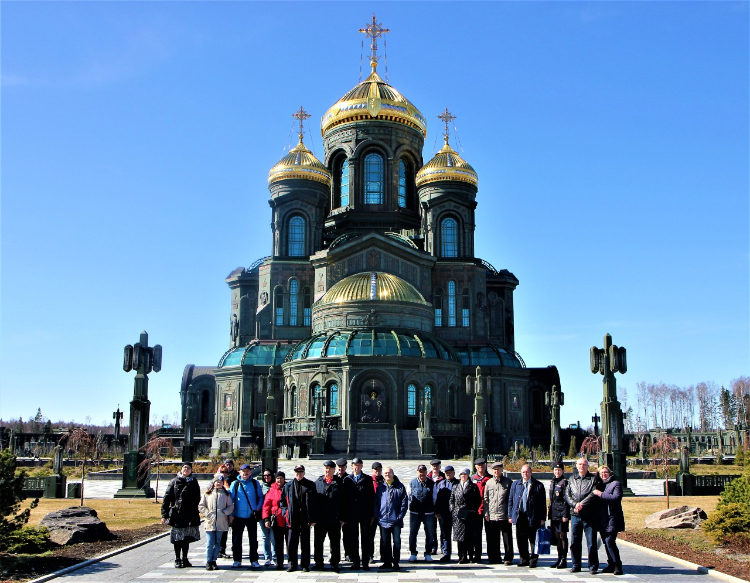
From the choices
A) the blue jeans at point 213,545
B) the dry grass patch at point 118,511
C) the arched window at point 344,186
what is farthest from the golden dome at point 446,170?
the blue jeans at point 213,545

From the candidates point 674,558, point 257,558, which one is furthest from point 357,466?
point 674,558

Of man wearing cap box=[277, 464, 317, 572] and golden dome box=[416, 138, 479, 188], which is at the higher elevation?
golden dome box=[416, 138, 479, 188]

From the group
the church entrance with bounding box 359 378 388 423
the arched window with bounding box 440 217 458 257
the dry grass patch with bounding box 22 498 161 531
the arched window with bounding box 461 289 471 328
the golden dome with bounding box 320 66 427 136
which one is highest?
the golden dome with bounding box 320 66 427 136

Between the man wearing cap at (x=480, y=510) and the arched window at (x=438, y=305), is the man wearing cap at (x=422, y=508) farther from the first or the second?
the arched window at (x=438, y=305)

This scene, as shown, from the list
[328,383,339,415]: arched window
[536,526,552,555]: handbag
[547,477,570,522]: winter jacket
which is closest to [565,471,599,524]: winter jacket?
[547,477,570,522]: winter jacket

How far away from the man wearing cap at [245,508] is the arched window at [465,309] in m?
49.7

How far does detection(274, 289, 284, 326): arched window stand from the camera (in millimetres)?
63812

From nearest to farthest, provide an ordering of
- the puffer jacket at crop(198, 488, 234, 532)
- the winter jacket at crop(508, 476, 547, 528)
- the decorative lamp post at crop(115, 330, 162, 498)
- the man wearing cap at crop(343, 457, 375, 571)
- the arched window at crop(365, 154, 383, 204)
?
the man wearing cap at crop(343, 457, 375, 571) < the puffer jacket at crop(198, 488, 234, 532) < the winter jacket at crop(508, 476, 547, 528) < the decorative lamp post at crop(115, 330, 162, 498) < the arched window at crop(365, 154, 383, 204)

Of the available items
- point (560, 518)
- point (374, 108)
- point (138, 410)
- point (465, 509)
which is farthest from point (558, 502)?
point (374, 108)

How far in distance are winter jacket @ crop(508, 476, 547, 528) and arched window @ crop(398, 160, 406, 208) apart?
56219 mm

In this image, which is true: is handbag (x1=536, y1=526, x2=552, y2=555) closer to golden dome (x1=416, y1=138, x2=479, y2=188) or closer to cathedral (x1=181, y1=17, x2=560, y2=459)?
cathedral (x1=181, y1=17, x2=560, y2=459)

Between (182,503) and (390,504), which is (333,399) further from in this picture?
(182,503)

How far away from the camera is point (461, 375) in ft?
192

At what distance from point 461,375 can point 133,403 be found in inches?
1357
